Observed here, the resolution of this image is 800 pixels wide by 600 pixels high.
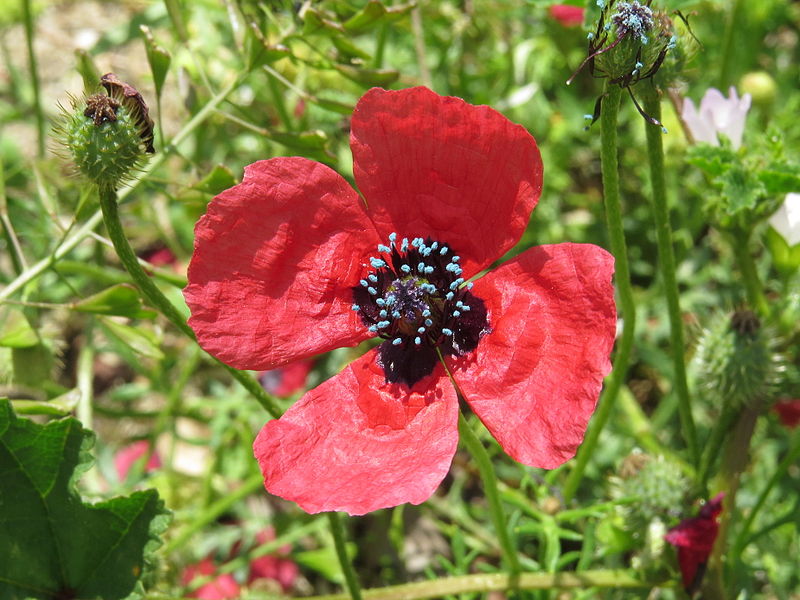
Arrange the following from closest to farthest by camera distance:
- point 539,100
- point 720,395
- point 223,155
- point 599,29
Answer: point 599,29
point 720,395
point 539,100
point 223,155

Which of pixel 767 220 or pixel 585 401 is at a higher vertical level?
pixel 767 220

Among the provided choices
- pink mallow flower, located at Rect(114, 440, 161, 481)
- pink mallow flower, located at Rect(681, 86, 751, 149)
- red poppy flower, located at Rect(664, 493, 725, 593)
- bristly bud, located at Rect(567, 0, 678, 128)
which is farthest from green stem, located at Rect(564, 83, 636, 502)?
pink mallow flower, located at Rect(114, 440, 161, 481)

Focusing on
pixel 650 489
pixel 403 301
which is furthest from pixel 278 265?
pixel 650 489

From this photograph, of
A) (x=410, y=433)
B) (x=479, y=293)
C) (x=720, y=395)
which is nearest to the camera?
(x=410, y=433)

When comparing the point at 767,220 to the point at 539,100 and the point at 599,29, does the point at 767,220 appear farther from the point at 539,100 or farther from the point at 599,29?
the point at 539,100

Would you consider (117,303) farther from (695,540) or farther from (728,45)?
(728,45)

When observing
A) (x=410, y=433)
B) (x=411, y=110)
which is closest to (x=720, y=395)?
(x=410, y=433)

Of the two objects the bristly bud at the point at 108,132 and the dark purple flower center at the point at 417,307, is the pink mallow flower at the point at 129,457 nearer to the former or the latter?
the dark purple flower center at the point at 417,307

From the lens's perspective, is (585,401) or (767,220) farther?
(767,220)
